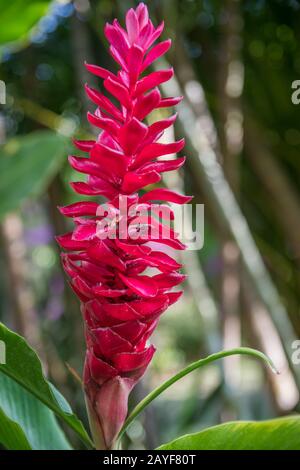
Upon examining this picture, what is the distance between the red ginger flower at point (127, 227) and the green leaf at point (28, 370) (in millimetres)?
51

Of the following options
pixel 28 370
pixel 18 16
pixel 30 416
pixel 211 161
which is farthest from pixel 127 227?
pixel 18 16

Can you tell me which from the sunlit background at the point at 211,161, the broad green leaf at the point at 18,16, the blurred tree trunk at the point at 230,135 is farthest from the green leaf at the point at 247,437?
the broad green leaf at the point at 18,16

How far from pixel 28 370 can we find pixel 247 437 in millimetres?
209

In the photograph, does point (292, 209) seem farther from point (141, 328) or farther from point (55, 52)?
point (141, 328)

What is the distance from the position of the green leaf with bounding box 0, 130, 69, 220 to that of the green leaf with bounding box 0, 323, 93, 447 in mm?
1207

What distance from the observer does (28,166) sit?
1.88m

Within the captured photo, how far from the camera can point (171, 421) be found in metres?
2.89

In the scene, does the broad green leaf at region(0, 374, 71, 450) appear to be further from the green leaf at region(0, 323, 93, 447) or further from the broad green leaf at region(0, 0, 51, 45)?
the broad green leaf at region(0, 0, 51, 45)

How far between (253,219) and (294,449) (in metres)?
1.71

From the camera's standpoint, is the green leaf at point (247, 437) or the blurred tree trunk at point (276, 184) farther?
the blurred tree trunk at point (276, 184)

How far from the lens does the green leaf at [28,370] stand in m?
0.60

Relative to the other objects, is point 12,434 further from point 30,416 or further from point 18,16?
point 18,16

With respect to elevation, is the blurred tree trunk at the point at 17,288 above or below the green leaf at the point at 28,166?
below

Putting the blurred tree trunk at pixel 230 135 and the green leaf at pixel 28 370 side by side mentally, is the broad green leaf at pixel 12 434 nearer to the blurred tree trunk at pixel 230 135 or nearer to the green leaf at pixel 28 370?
the green leaf at pixel 28 370
